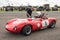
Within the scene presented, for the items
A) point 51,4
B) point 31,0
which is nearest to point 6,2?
point 31,0

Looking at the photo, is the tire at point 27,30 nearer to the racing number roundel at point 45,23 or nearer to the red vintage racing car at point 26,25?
the red vintage racing car at point 26,25

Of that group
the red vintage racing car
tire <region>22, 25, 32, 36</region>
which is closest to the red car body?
the red vintage racing car

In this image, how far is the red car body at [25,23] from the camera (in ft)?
23.0

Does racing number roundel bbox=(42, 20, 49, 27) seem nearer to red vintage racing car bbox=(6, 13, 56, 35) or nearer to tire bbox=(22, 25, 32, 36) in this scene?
red vintage racing car bbox=(6, 13, 56, 35)

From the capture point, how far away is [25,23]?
7242mm

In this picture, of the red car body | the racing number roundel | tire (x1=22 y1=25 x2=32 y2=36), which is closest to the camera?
the red car body

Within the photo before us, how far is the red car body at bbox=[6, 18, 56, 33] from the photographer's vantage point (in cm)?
702

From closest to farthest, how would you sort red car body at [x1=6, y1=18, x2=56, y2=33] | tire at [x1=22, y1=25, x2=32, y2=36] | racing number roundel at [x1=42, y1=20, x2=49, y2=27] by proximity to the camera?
red car body at [x1=6, y1=18, x2=56, y2=33] → tire at [x1=22, y1=25, x2=32, y2=36] → racing number roundel at [x1=42, y1=20, x2=49, y2=27]

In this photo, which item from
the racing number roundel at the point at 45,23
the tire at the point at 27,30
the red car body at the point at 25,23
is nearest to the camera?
the red car body at the point at 25,23

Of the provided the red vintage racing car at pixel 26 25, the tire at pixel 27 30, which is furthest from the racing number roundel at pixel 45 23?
the tire at pixel 27 30

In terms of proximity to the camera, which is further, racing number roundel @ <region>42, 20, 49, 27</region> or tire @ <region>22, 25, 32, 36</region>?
racing number roundel @ <region>42, 20, 49, 27</region>

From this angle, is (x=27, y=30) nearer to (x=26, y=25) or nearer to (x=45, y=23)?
(x=26, y=25)

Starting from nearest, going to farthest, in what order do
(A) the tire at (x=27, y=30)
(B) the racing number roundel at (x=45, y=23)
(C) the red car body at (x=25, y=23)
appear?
1. (C) the red car body at (x=25, y=23)
2. (A) the tire at (x=27, y=30)
3. (B) the racing number roundel at (x=45, y=23)

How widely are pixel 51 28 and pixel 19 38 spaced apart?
2902 millimetres
